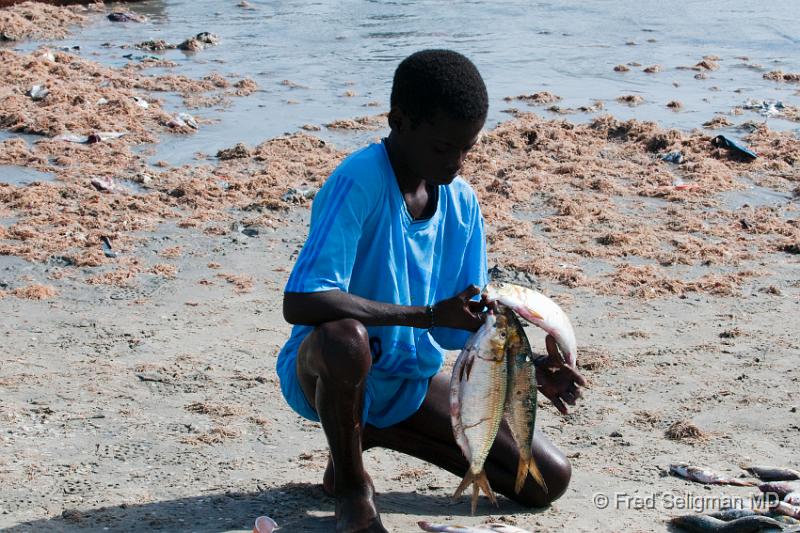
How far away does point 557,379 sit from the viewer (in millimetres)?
3580

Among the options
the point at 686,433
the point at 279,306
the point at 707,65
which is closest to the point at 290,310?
the point at 686,433

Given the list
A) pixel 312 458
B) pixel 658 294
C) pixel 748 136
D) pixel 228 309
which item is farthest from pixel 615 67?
pixel 312 458

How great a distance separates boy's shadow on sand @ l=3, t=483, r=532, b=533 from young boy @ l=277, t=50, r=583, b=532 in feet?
0.38

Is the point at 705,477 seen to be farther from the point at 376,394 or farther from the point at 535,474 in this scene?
the point at 376,394

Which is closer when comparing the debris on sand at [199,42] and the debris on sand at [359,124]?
the debris on sand at [359,124]

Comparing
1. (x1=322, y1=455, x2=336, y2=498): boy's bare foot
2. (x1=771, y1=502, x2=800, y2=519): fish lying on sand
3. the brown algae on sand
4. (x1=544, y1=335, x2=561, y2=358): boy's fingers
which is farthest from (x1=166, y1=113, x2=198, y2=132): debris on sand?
(x1=771, y1=502, x2=800, y2=519): fish lying on sand

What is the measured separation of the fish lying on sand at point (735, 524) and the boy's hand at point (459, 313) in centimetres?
110

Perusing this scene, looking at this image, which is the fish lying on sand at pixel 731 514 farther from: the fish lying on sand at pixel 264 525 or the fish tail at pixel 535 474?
the fish lying on sand at pixel 264 525

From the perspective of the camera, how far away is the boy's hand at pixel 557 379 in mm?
3549

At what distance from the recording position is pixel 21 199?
23.9 ft

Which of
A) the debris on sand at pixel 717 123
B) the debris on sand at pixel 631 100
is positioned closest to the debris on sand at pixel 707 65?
the debris on sand at pixel 631 100

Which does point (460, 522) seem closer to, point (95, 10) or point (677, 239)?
point (677, 239)

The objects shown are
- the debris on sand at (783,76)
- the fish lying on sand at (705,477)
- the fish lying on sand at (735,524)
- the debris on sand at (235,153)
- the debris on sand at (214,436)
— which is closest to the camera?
the fish lying on sand at (735,524)

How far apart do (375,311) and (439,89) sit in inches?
28.2
